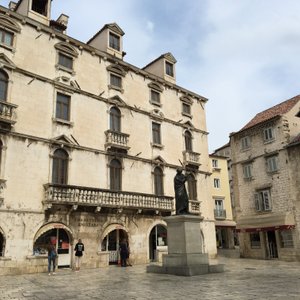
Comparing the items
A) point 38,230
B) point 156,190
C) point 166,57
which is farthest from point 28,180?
point 166,57

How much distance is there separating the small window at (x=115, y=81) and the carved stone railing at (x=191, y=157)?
8.16 meters

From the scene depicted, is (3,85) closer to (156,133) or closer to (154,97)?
(156,133)

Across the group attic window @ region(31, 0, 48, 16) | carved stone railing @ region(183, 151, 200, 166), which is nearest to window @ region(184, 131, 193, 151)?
carved stone railing @ region(183, 151, 200, 166)

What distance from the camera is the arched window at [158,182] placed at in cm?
2673

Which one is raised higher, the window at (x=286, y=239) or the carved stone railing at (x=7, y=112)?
the carved stone railing at (x=7, y=112)

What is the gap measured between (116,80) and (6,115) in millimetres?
9861

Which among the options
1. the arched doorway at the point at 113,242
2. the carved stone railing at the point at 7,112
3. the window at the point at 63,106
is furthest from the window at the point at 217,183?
the carved stone railing at the point at 7,112

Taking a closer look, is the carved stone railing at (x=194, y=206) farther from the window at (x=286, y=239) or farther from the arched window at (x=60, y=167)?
the arched window at (x=60, y=167)

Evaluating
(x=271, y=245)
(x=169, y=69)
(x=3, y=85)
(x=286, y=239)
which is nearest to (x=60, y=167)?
(x=3, y=85)

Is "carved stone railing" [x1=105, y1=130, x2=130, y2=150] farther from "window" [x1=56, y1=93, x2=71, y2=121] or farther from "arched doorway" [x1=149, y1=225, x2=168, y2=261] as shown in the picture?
"arched doorway" [x1=149, y1=225, x2=168, y2=261]

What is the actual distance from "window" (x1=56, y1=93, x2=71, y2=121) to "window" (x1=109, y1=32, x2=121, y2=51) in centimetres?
686

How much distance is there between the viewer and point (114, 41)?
90.1ft

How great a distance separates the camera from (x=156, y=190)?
26.7m

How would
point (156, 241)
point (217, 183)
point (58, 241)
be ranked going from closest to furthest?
1. point (58, 241)
2. point (156, 241)
3. point (217, 183)
